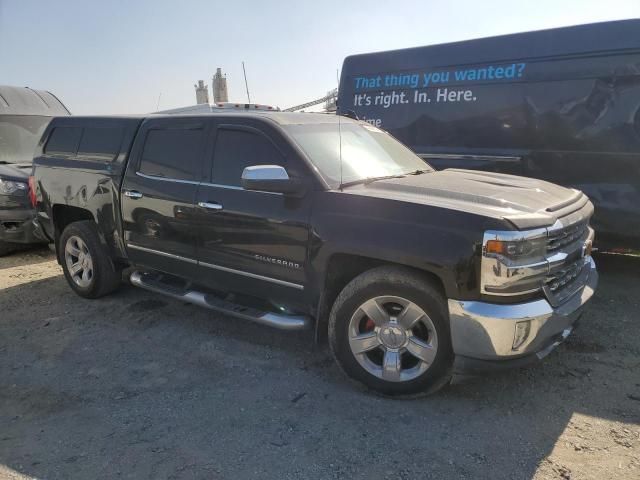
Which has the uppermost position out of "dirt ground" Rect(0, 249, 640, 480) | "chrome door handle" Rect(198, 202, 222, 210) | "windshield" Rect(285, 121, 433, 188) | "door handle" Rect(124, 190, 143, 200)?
"windshield" Rect(285, 121, 433, 188)

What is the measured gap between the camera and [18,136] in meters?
8.02

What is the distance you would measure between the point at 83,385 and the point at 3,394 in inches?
20.5

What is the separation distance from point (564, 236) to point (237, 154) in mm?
2367

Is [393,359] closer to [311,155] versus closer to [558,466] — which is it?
[558,466]

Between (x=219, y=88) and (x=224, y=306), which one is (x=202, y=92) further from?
(x=224, y=306)

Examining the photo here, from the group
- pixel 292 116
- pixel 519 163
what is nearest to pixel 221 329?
pixel 292 116

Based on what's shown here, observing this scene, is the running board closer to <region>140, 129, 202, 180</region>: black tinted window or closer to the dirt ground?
the dirt ground

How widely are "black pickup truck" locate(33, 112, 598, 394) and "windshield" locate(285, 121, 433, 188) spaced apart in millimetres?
16

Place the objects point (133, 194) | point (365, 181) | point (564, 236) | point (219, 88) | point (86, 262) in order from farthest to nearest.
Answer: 1. point (219, 88)
2. point (86, 262)
3. point (133, 194)
4. point (365, 181)
5. point (564, 236)

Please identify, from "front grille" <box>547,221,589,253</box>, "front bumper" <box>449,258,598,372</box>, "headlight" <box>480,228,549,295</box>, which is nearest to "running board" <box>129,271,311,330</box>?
"front bumper" <box>449,258,598,372</box>

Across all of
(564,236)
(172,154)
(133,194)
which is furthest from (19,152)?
(564,236)

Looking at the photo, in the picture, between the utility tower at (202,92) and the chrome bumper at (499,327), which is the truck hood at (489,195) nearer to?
the chrome bumper at (499,327)

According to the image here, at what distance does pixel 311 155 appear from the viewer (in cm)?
360

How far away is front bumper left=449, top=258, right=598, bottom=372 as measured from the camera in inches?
110
